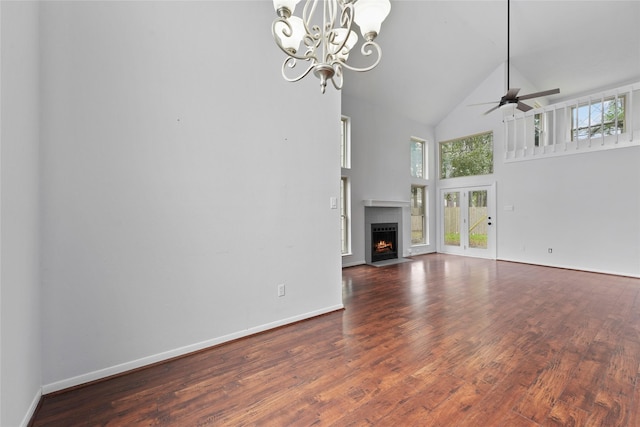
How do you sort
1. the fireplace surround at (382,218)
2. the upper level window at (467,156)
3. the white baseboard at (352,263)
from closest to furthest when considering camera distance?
1. the white baseboard at (352,263)
2. the fireplace surround at (382,218)
3. the upper level window at (467,156)

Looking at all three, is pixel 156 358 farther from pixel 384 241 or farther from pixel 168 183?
pixel 384 241

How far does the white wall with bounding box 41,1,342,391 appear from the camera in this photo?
6.37 ft

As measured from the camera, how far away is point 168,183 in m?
2.33

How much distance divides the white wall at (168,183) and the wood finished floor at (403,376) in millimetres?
343

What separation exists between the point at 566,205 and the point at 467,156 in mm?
2547

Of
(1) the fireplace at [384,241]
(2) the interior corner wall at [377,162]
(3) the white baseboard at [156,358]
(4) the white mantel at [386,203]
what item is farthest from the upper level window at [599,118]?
(3) the white baseboard at [156,358]

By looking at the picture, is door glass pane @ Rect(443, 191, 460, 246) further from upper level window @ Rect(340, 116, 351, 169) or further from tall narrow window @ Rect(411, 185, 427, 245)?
upper level window @ Rect(340, 116, 351, 169)

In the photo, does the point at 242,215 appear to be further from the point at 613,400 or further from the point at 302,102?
the point at 613,400

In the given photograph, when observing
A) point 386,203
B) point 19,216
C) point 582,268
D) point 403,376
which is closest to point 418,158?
point 386,203

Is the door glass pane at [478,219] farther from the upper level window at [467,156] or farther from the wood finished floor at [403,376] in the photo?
the wood finished floor at [403,376]

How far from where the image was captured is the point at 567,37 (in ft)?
19.0

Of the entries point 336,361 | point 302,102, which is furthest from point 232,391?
point 302,102

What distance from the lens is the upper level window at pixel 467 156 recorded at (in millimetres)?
7359

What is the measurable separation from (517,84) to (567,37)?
1281 millimetres
